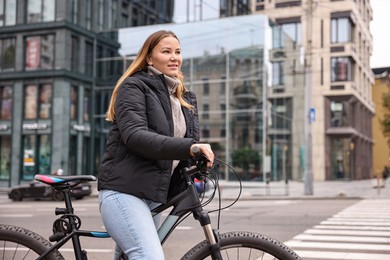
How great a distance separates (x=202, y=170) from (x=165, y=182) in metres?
0.22

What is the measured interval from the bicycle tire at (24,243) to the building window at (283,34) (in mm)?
31089

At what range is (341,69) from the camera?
4597 centimetres

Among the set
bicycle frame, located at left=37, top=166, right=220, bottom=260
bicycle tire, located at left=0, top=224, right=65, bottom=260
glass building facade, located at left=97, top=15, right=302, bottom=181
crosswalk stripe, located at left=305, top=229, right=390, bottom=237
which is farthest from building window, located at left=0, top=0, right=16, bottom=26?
glass building facade, located at left=97, top=15, right=302, bottom=181

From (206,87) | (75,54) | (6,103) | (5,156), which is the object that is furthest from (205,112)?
(5,156)

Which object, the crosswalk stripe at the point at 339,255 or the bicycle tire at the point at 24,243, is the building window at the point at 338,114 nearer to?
the crosswalk stripe at the point at 339,255

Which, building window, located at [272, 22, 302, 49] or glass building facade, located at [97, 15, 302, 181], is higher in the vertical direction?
building window, located at [272, 22, 302, 49]

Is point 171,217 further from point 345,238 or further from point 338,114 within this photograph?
point 338,114

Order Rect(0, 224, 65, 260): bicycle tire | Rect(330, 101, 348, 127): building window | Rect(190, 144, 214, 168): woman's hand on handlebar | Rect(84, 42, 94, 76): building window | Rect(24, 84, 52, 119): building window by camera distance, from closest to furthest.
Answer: Rect(190, 144, 214, 168): woman's hand on handlebar < Rect(0, 224, 65, 260): bicycle tire < Rect(84, 42, 94, 76): building window < Rect(24, 84, 52, 119): building window < Rect(330, 101, 348, 127): building window

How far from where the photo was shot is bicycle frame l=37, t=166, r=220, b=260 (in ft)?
9.14

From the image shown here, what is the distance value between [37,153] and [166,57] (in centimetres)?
2978

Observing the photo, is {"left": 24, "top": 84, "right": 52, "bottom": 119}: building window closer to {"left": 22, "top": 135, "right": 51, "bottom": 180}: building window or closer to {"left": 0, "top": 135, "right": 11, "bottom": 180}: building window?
{"left": 22, "top": 135, "right": 51, "bottom": 180}: building window

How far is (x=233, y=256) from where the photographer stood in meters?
2.94

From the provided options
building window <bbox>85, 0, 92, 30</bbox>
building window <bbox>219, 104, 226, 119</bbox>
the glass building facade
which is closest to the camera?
building window <bbox>85, 0, 92, 30</bbox>

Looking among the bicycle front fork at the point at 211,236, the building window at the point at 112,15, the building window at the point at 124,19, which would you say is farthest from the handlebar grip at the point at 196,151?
the building window at the point at 124,19
